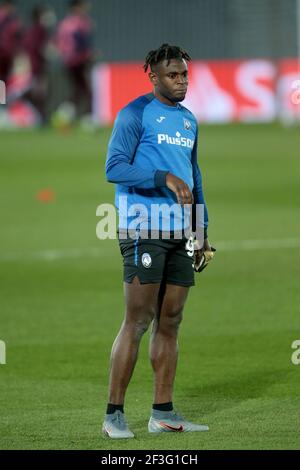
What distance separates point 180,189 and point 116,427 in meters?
1.48

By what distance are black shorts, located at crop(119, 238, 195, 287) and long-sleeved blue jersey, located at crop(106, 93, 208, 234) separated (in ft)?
0.37

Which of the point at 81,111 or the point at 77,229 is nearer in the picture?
the point at 77,229

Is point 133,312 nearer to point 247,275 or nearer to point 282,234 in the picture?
point 247,275

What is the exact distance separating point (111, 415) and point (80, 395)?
1.22m

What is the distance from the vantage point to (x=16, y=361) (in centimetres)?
992

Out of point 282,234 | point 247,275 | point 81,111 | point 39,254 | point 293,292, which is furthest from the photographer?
point 81,111

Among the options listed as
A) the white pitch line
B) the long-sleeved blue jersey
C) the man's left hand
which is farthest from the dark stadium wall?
the long-sleeved blue jersey

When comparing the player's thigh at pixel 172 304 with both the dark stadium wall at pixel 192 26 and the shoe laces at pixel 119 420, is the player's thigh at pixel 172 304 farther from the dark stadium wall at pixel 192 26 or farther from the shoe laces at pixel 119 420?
the dark stadium wall at pixel 192 26

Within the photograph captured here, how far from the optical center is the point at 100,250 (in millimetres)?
16031

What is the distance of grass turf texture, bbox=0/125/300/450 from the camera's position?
7.88 m

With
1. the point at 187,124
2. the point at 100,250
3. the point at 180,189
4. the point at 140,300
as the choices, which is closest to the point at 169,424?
the point at 140,300

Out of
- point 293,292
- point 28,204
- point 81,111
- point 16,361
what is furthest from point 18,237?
point 81,111

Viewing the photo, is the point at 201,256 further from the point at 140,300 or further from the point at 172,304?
the point at 140,300

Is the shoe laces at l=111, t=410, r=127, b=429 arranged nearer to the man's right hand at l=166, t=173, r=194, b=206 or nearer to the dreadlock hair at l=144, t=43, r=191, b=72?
the man's right hand at l=166, t=173, r=194, b=206
